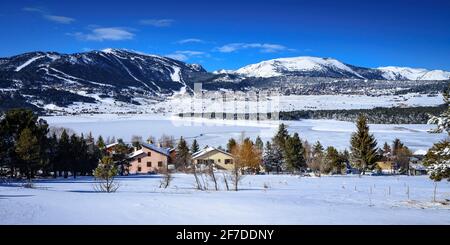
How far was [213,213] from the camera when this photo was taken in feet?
→ 53.6

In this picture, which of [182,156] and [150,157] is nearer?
[182,156]

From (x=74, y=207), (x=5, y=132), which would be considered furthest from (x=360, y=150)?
(x=74, y=207)

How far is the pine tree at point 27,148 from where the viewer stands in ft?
139

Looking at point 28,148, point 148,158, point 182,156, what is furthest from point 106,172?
point 148,158

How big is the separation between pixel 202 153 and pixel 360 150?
36054 mm

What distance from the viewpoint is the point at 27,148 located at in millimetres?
42594

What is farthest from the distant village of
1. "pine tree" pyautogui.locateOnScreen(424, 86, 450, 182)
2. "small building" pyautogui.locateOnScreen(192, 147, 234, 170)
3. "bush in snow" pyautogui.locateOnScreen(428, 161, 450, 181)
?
"bush in snow" pyautogui.locateOnScreen(428, 161, 450, 181)

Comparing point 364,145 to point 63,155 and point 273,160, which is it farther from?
point 63,155

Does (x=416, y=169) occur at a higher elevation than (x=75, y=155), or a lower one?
lower

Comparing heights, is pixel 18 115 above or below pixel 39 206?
above
